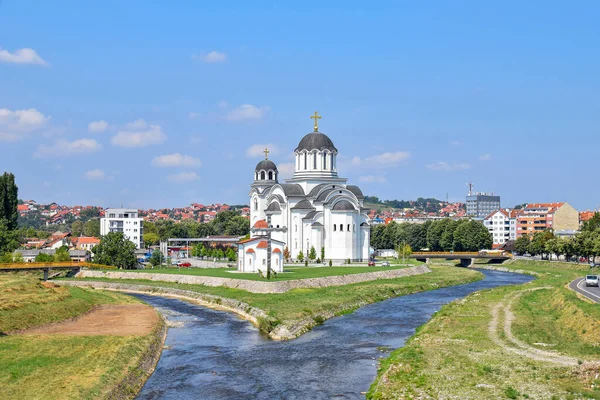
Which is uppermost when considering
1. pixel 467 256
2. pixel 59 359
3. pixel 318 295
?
pixel 467 256

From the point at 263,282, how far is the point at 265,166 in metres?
50.1

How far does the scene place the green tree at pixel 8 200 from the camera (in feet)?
295

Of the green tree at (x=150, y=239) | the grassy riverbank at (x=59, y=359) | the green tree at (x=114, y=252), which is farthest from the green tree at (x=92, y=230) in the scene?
the grassy riverbank at (x=59, y=359)

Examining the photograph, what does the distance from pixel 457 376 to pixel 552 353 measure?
597cm

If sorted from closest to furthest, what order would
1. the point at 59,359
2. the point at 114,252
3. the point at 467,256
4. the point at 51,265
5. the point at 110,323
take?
the point at 59,359
the point at 110,323
the point at 51,265
the point at 114,252
the point at 467,256

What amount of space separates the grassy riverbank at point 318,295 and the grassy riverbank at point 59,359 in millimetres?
10689

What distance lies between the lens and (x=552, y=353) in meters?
32.4

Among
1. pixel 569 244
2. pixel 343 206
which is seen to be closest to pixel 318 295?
pixel 343 206

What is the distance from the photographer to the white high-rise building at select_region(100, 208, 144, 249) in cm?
16050

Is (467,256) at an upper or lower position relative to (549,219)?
lower

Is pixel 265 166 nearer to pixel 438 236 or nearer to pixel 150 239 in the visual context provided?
pixel 438 236

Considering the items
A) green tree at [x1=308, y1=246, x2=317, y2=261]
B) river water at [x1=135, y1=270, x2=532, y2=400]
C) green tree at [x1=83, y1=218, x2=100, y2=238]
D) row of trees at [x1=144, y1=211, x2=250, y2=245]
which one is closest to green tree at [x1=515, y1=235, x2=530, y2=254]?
row of trees at [x1=144, y1=211, x2=250, y2=245]

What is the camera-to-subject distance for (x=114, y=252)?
291ft

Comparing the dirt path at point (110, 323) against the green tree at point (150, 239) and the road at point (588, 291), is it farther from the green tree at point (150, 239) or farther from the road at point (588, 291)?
the green tree at point (150, 239)
